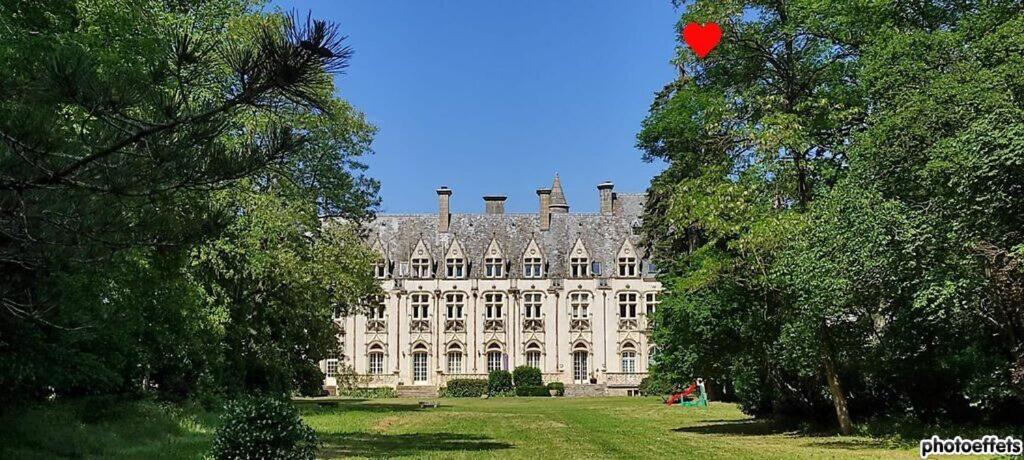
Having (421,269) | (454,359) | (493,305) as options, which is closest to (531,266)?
(493,305)

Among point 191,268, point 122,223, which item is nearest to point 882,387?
point 191,268

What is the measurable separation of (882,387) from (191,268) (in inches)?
616

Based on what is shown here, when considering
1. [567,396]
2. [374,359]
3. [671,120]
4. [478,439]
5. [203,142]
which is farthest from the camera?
[374,359]

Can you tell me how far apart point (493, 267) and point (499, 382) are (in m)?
7.81

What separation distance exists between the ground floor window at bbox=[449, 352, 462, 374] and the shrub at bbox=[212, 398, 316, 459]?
5039 centimetres

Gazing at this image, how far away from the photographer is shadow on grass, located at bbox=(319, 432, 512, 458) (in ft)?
55.5

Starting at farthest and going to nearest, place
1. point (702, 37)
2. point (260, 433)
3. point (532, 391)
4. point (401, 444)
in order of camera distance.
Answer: point (532, 391)
point (702, 37)
point (401, 444)
point (260, 433)

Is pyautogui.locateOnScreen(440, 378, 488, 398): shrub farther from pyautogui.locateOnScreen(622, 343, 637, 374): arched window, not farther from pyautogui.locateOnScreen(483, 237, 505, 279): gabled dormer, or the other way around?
pyautogui.locateOnScreen(622, 343, 637, 374): arched window

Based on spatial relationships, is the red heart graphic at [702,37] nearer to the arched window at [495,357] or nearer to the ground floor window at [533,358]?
the ground floor window at [533,358]

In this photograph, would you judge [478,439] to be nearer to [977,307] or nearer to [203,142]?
[977,307]

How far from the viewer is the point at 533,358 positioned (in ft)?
203

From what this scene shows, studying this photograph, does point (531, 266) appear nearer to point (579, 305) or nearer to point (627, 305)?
point (579, 305)

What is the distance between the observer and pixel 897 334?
18.7 metres

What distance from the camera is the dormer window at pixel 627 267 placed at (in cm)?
6181
